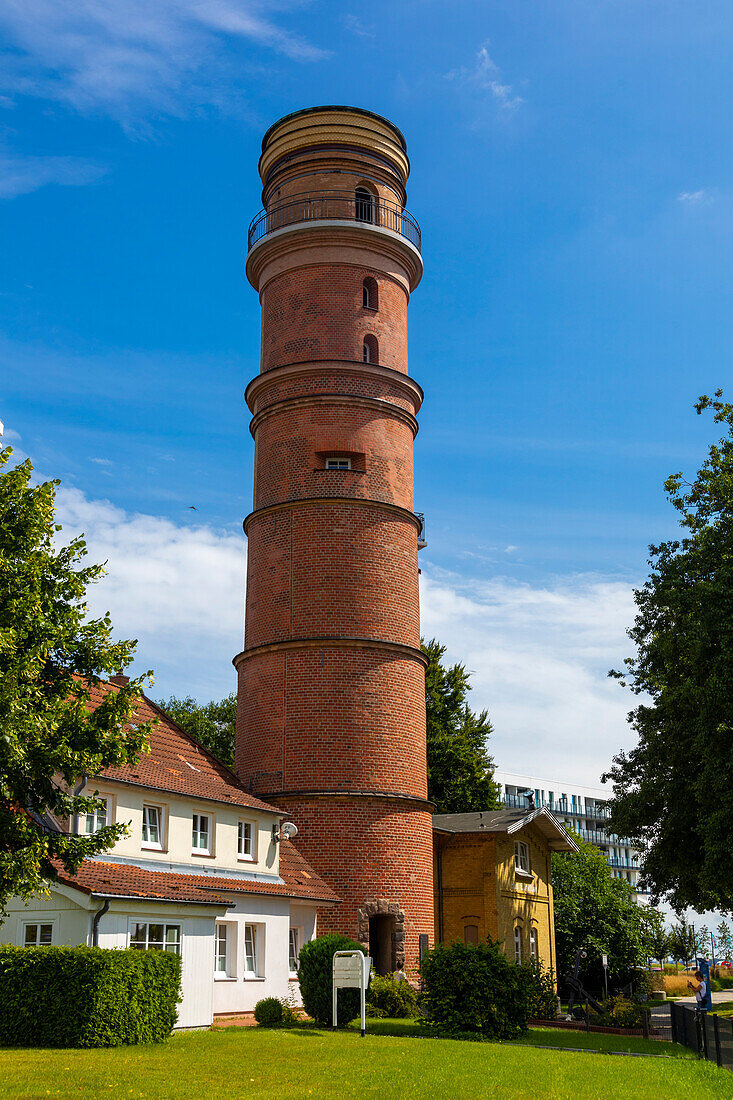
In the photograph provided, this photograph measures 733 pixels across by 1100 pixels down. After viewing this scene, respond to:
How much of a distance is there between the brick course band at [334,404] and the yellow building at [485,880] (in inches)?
545

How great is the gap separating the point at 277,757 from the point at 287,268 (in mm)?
15506

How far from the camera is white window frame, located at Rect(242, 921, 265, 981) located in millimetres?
24297

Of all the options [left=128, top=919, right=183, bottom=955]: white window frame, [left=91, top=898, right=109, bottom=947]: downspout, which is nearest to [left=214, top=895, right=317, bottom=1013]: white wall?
[left=128, top=919, right=183, bottom=955]: white window frame

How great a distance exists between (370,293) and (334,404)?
15.2ft

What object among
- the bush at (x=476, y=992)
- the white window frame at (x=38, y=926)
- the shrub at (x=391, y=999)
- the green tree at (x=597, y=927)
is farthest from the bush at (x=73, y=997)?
the green tree at (x=597, y=927)

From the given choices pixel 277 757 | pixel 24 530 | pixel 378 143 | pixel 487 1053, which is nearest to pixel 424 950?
pixel 277 757

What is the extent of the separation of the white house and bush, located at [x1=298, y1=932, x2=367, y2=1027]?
6.46 feet

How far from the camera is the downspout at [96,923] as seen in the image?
A: 18.9 metres

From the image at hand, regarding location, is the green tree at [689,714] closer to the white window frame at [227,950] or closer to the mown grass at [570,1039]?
the mown grass at [570,1039]

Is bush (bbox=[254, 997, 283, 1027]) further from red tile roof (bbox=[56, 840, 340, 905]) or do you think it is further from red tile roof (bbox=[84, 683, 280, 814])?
red tile roof (bbox=[84, 683, 280, 814])

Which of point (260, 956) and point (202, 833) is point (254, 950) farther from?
point (202, 833)

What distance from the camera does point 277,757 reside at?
29.6 metres

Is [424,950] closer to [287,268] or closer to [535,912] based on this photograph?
[535,912]

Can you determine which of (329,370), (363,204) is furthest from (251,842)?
(363,204)
